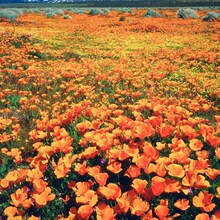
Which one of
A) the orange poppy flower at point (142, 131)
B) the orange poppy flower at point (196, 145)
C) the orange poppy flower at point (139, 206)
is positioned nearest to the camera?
the orange poppy flower at point (139, 206)

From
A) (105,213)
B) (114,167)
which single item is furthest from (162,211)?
(114,167)

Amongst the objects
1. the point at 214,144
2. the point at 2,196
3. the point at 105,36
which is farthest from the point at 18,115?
the point at 105,36

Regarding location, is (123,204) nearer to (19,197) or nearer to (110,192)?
(110,192)

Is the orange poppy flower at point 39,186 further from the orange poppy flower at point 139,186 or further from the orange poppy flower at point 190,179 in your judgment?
the orange poppy flower at point 190,179

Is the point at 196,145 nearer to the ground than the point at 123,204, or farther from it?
farther from it

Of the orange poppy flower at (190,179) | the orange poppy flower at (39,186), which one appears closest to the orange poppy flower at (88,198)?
the orange poppy flower at (39,186)

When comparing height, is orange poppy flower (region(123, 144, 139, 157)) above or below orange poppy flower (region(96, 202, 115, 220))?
above

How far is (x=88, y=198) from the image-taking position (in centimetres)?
289

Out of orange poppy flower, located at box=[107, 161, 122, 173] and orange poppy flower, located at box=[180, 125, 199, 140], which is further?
orange poppy flower, located at box=[180, 125, 199, 140]

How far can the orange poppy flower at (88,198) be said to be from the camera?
2.80 m

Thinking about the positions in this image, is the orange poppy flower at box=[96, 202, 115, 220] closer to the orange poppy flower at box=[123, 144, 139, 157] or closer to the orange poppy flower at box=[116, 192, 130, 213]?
the orange poppy flower at box=[116, 192, 130, 213]

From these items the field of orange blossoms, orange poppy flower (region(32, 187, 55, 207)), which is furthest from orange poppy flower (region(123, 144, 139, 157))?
orange poppy flower (region(32, 187, 55, 207))

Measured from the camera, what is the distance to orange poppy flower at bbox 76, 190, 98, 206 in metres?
2.80

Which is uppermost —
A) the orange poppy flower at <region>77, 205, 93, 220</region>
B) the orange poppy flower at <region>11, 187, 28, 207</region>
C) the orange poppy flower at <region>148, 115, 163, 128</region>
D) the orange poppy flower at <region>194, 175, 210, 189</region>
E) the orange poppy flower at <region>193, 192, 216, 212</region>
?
the orange poppy flower at <region>148, 115, 163, 128</region>
